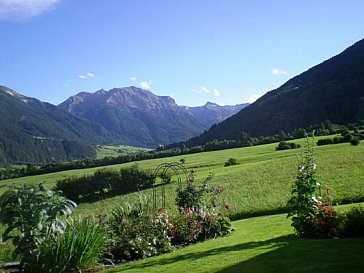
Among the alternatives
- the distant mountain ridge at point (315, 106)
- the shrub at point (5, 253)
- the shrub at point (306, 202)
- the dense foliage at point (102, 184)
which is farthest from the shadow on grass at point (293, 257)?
the distant mountain ridge at point (315, 106)

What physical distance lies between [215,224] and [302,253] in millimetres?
4787

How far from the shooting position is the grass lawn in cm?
709

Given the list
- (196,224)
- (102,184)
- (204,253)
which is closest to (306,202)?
(204,253)

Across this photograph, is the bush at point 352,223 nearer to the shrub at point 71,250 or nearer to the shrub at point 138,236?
the shrub at point 138,236

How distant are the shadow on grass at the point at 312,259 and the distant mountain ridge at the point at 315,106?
132776 millimetres

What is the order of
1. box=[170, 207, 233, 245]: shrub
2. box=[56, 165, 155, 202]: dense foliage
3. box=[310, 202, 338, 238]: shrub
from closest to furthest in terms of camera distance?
box=[310, 202, 338, 238]: shrub
box=[170, 207, 233, 245]: shrub
box=[56, 165, 155, 202]: dense foliage

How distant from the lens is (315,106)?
14725 centimetres

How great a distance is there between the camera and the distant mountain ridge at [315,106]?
138750 mm

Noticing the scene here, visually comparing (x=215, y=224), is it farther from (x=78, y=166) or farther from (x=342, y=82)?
(x=342, y=82)

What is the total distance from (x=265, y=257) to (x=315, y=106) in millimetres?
150226

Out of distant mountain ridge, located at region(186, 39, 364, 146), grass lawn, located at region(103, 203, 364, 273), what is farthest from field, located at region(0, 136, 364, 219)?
distant mountain ridge, located at region(186, 39, 364, 146)

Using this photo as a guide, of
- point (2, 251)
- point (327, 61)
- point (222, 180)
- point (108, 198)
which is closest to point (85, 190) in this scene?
point (108, 198)

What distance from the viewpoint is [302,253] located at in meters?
8.12

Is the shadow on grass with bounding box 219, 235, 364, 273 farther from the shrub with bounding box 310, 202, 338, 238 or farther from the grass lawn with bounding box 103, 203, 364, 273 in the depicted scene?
the shrub with bounding box 310, 202, 338, 238
